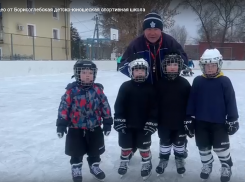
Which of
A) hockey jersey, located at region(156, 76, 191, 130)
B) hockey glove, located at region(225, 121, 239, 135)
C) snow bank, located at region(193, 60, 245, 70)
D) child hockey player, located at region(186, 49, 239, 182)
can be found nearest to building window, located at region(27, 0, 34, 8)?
snow bank, located at region(193, 60, 245, 70)

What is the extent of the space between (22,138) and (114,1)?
1949cm

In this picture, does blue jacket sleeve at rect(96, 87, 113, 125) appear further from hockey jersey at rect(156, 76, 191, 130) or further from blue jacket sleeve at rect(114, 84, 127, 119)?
hockey jersey at rect(156, 76, 191, 130)

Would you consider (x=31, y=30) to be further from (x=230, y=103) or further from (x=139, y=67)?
(x=230, y=103)

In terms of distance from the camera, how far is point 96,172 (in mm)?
2533

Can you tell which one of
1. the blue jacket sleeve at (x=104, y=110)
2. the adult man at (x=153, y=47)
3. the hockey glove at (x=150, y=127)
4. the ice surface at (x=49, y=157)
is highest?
the adult man at (x=153, y=47)

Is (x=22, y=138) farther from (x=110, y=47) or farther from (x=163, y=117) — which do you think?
(x=110, y=47)

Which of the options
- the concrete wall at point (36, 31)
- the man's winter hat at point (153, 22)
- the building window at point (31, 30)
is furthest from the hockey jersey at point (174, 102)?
the building window at point (31, 30)

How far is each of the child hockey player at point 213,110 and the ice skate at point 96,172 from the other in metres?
0.85

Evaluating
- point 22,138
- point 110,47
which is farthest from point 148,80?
point 110,47

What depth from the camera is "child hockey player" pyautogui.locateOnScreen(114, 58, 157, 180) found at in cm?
246

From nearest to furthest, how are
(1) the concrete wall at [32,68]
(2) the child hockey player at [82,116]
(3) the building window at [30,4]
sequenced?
A: 1. (2) the child hockey player at [82,116]
2. (1) the concrete wall at [32,68]
3. (3) the building window at [30,4]

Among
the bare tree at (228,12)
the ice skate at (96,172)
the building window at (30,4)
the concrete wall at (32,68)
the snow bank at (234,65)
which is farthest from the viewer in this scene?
the bare tree at (228,12)

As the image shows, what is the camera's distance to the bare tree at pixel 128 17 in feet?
71.6

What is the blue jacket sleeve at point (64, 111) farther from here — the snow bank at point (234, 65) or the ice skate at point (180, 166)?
the snow bank at point (234, 65)
